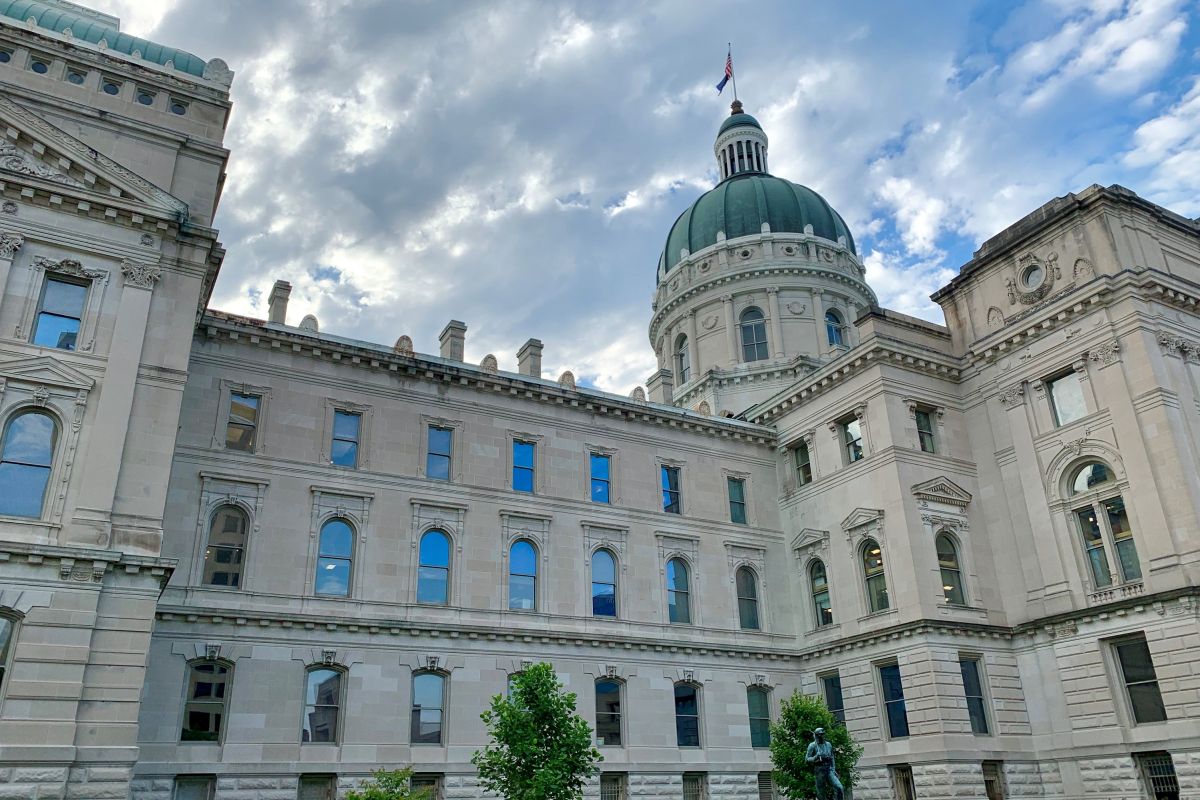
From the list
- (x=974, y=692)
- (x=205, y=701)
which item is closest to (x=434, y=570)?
(x=205, y=701)

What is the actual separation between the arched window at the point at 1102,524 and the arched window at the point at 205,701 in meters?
27.7

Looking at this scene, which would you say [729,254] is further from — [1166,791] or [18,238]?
[18,238]

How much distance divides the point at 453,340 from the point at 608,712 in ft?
50.1

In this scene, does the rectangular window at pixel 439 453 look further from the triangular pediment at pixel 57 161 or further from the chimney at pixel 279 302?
the triangular pediment at pixel 57 161

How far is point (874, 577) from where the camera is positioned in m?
34.8

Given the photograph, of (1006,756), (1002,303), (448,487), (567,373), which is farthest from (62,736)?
(1002,303)

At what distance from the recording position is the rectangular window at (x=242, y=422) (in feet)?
99.9

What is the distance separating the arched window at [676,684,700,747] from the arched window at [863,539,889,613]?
24.0 feet

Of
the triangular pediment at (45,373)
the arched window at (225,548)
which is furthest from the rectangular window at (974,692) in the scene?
the triangular pediment at (45,373)

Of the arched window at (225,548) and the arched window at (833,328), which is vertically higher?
the arched window at (833,328)

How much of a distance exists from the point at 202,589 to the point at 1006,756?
1028 inches

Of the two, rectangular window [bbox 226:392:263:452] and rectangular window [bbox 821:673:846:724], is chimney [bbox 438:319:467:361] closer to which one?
rectangular window [bbox 226:392:263:452]

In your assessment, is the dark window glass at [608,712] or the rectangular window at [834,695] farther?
the rectangular window at [834,695]

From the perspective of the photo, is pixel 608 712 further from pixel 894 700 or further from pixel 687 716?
pixel 894 700
